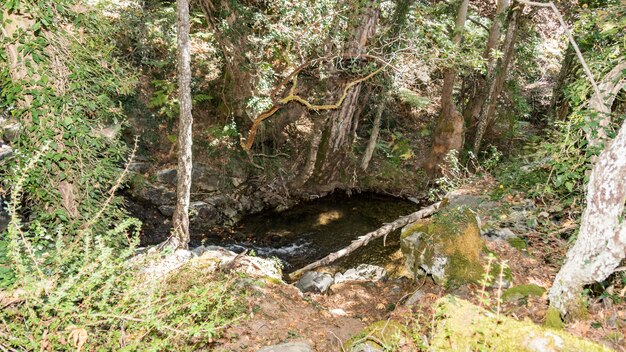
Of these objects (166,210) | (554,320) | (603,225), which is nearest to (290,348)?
(554,320)

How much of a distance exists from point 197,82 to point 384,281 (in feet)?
27.0

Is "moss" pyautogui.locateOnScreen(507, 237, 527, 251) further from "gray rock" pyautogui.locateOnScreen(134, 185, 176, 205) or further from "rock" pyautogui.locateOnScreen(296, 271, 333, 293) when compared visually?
"gray rock" pyautogui.locateOnScreen(134, 185, 176, 205)

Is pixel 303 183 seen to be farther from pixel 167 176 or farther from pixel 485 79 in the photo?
pixel 485 79

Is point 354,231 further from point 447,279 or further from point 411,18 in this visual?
point 411,18

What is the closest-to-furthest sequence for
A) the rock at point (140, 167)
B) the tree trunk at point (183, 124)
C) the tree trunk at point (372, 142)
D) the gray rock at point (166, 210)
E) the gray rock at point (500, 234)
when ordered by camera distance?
the gray rock at point (500, 234), the tree trunk at point (183, 124), the gray rock at point (166, 210), the rock at point (140, 167), the tree trunk at point (372, 142)

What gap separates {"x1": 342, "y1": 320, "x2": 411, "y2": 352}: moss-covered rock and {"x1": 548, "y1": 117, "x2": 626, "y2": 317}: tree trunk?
1.87m

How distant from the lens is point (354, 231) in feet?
33.5

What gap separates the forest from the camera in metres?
3.12

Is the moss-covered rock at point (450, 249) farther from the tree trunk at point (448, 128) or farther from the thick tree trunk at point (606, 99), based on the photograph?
the tree trunk at point (448, 128)

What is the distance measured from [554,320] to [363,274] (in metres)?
4.29

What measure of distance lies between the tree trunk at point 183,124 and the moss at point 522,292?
522 cm

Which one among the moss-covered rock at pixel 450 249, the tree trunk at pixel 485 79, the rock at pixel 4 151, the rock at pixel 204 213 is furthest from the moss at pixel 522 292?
the rock at pixel 4 151

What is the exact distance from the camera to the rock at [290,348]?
3.96m

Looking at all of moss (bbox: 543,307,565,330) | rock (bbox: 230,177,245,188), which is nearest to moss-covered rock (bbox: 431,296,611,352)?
moss (bbox: 543,307,565,330)
